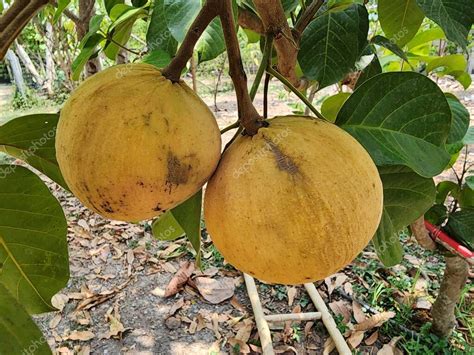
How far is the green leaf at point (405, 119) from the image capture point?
0.61m

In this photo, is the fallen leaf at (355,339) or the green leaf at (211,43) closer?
the green leaf at (211,43)

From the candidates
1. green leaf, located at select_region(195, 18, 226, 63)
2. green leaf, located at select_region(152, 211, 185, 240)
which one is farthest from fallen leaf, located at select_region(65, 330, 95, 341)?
green leaf, located at select_region(195, 18, 226, 63)

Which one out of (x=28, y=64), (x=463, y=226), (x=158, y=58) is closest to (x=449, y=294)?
(x=463, y=226)

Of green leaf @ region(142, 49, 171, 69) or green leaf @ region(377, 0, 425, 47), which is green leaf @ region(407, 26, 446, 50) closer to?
green leaf @ region(377, 0, 425, 47)

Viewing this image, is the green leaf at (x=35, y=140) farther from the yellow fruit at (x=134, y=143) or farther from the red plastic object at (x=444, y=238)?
the red plastic object at (x=444, y=238)

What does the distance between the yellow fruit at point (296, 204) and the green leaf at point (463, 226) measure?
3.25 feet

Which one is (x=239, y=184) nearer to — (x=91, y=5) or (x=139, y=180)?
(x=139, y=180)

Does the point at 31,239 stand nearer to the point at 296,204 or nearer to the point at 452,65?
the point at 296,204

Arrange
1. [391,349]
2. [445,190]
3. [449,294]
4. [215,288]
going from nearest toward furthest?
1. [445,190]
2. [449,294]
3. [391,349]
4. [215,288]

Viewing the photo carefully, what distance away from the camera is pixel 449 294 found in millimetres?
1783

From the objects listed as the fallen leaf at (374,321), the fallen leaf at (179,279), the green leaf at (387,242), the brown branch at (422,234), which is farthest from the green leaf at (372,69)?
the fallen leaf at (179,279)

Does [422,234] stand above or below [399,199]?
below

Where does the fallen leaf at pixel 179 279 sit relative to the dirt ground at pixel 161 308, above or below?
above

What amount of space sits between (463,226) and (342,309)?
1004mm
